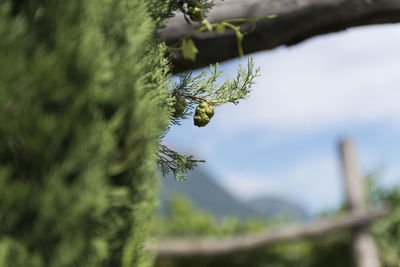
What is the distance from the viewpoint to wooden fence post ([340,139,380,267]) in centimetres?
824

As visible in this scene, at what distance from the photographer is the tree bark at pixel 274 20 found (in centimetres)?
194

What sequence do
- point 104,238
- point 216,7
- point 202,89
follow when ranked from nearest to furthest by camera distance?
point 104,238
point 202,89
point 216,7

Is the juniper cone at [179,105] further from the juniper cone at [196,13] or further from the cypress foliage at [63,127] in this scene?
the cypress foliage at [63,127]

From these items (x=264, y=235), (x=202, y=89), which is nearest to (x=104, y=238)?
(x=202, y=89)

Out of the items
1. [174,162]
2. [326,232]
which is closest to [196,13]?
[174,162]

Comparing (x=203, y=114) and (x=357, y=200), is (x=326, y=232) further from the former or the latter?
(x=203, y=114)

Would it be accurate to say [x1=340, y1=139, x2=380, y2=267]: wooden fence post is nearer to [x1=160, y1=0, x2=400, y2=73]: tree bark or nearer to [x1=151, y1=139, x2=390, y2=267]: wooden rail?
[x1=151, y1=139, x2=390, y2=267]: wooden rail

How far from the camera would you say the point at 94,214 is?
0.96 metres

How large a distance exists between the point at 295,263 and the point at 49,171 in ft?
30.3

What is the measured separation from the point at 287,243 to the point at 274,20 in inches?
314

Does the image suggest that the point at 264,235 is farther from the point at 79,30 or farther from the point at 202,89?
the point at 79,30

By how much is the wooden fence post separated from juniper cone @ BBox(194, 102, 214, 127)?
25.1ft

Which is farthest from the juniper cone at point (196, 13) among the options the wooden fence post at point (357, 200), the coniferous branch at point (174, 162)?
the wooden fence post at point (357, 200)

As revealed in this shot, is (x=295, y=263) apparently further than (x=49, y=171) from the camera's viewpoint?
Yes
